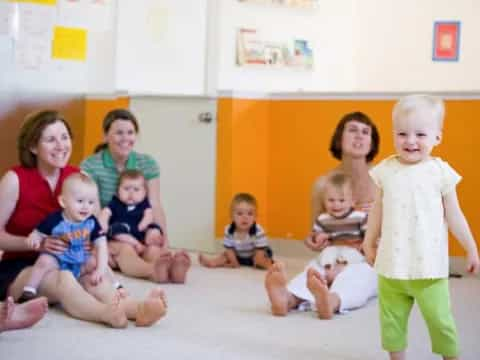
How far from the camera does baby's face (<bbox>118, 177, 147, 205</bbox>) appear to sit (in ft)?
12.7

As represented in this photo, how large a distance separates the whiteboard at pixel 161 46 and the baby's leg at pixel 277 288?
2276mm

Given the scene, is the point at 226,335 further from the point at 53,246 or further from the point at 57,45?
the point at 57,45

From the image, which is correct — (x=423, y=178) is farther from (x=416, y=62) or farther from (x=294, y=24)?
(x=416, y=62)

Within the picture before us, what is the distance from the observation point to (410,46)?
24.2 ft

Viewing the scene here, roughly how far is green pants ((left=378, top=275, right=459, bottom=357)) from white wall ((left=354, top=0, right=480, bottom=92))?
5.05 m

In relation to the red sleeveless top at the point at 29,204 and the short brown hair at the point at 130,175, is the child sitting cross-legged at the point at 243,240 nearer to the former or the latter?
the short brown hair at the point at 130,175

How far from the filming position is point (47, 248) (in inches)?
117

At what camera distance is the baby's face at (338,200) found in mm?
3455

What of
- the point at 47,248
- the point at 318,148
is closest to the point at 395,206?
the point at 47,248

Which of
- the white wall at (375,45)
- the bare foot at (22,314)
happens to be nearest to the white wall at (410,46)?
the white wall at (375,45)

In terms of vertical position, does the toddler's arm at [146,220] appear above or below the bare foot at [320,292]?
above

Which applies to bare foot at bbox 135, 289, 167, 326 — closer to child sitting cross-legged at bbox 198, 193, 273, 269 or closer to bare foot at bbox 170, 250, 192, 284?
bare foot at bbox 170, 250, 192, 284

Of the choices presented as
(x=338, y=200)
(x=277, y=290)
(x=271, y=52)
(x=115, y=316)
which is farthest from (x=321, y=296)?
(x=271, y=52)

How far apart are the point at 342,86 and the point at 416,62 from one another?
692 millimetres
